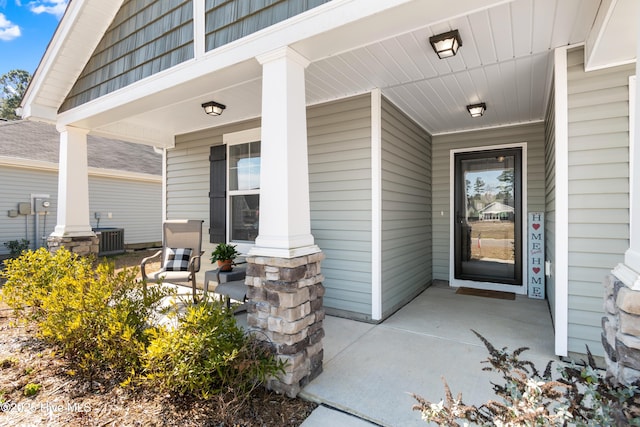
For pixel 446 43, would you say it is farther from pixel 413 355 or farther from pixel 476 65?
pixel 413 355

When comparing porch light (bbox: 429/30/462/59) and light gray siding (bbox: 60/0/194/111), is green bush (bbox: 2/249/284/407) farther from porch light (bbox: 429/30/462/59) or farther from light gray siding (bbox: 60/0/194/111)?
porch light (bbox: 429/30/462/59)

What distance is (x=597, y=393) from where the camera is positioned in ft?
3.71

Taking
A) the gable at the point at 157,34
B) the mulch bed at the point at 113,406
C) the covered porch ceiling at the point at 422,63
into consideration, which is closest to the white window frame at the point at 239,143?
the covered porch ceiling at the point at 422,63

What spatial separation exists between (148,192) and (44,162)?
318 cm

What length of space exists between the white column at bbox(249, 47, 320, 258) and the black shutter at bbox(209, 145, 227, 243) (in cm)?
270

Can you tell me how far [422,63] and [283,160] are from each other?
1707mm

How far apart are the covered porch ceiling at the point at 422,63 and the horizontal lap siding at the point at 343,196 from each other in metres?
0.28

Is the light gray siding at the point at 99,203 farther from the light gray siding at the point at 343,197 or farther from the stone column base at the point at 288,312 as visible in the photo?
the stone column base at the point at 288,312

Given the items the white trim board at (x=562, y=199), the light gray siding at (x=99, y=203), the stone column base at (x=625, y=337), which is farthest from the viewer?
the light gray siding at (x=99, y=203)

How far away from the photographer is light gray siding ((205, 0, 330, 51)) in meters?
2.30

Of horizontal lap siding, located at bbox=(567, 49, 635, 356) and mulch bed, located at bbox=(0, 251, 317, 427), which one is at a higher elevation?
horizontal lap siding, located at bbox=(567, 49, 635, 356)

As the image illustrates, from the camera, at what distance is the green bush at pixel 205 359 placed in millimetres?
1974

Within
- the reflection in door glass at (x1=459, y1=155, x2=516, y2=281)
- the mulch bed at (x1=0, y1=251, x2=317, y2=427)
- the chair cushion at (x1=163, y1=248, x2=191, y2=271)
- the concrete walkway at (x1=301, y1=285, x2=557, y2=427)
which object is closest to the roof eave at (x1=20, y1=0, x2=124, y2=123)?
the chair cushion at (x1=163, y1=248, x2=191, y2=271)

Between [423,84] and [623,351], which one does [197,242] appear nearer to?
[423,84]
